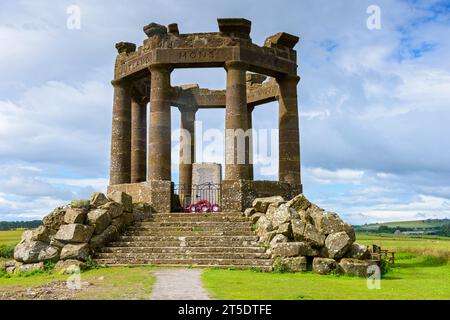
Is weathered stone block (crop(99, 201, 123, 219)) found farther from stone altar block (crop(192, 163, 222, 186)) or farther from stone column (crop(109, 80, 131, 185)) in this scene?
stone altar block (crop(192, 163, 222, 186))

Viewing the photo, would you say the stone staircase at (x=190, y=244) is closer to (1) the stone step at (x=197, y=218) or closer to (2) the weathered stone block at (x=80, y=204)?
(1) the stone step at (x=197, y=218)

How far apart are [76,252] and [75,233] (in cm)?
79

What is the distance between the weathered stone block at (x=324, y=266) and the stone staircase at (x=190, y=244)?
1.48 m

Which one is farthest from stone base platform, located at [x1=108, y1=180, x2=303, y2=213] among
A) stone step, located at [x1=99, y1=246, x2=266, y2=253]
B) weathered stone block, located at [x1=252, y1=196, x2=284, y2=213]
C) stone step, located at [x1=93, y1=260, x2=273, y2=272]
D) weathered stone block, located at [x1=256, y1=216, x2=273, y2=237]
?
stone step, located at [x1=93, y1=260, x2=273, y2=272]

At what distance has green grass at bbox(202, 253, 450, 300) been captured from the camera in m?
10.7

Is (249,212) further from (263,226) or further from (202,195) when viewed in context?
(202,195)

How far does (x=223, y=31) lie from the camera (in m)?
22.8

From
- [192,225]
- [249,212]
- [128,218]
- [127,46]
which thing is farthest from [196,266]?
[127,46]

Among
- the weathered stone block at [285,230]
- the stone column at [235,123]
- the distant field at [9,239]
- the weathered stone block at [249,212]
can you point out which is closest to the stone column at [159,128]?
the stone column at [235,123]

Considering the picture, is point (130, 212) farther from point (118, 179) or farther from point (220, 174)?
point (220, 174)

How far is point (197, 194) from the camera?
27.2 metres

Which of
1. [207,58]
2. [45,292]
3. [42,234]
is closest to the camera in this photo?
[45,292]

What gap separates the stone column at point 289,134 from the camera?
25.2m
